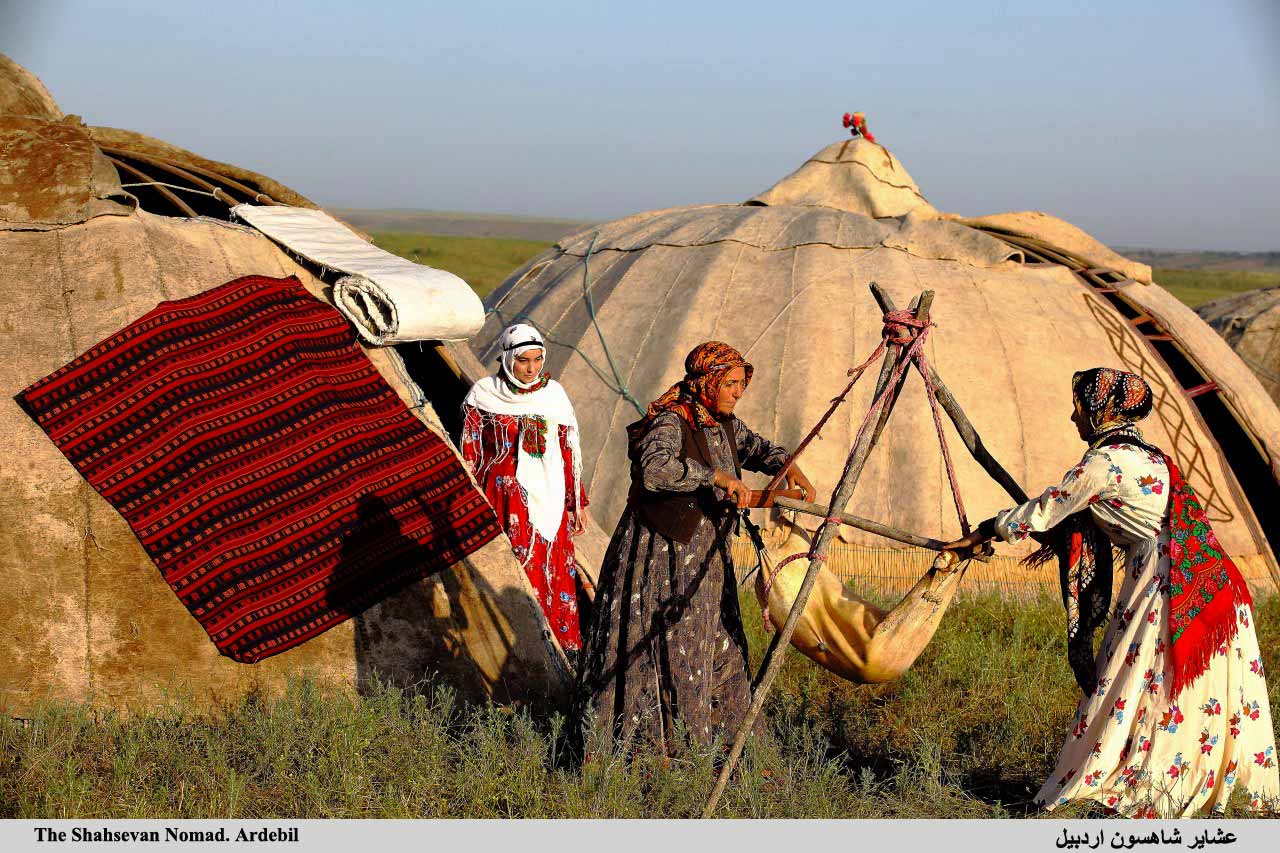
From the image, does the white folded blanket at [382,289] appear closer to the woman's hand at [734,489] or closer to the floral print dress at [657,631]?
the floral print dress at [657,631]

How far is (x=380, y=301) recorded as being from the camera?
201 inches

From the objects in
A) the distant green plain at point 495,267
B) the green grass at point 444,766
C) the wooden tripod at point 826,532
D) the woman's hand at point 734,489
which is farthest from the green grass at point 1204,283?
the woman's hand at point 734,489

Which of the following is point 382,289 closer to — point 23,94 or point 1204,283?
point 23,94

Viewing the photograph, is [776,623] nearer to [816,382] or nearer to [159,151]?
[816,382]

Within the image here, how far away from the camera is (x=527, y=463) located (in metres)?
5.44

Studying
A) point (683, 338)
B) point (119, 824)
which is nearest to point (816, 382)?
point (683, 338)

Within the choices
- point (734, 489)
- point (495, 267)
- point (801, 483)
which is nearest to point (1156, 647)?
point (801, 483)

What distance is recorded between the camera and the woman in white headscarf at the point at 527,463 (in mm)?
5402

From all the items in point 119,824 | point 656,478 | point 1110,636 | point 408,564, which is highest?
point 656,478

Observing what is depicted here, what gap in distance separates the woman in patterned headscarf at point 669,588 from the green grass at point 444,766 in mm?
163

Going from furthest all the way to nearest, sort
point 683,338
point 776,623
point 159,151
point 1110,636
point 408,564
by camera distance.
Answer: point 683,338 → point 159,151 → point 408,564 → point 776,623 → point 1110,636

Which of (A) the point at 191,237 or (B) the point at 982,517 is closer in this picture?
(A) the point at 191,237

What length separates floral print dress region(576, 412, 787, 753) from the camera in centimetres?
392

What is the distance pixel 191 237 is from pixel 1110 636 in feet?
12.0
